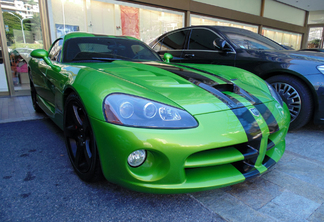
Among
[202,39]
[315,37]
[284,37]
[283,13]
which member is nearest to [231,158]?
[202,39]

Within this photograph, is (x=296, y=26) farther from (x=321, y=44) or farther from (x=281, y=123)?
(x=281, y=123)

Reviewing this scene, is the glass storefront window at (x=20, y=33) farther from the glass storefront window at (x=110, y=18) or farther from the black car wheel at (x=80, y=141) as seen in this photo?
the black car wheel at (x=80, y=141)

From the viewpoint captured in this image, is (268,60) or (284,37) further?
(284,37)

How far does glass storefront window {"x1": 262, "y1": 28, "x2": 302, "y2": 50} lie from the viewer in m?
11.3

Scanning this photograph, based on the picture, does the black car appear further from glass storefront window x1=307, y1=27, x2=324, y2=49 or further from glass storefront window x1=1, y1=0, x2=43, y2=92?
glass storefront window x1=307, y1=27, x2=324, y2=49

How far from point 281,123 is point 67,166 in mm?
1845

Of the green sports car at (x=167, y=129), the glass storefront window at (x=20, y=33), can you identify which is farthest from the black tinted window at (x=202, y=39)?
the glass storefront window at (x=20, y=33)

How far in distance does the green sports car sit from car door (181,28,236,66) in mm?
1751

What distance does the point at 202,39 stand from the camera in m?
3.99

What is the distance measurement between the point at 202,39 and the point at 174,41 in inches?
28.0

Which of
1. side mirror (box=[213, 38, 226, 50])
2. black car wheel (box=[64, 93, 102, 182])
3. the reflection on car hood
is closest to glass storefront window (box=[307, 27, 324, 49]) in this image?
the reflection on car hood

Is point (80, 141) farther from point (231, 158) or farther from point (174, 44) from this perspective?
point (174, 44)

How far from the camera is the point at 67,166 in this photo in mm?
→ 2029

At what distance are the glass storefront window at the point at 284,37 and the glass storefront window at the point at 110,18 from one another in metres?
5.86
